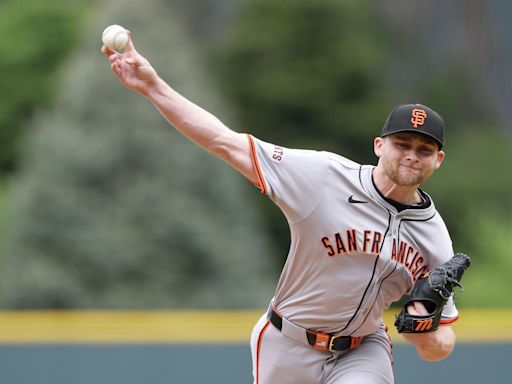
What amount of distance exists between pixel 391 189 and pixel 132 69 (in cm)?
112

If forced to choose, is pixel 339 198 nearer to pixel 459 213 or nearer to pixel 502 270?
pixel 502 270

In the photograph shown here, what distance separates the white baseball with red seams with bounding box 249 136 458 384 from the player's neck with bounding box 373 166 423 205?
0.03m

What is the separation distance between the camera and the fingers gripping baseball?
4.19 meters

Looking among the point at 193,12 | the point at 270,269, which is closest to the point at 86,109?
the point at 270,269

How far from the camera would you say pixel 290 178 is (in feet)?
14.5

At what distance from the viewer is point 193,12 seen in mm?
20688

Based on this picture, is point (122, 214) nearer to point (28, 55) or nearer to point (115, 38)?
point (28, 55)

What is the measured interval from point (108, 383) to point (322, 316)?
3.15m

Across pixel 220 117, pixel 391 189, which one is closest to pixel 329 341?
pixel 391 189

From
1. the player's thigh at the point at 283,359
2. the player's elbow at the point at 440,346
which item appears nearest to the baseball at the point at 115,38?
the player's thigh at the point at 283,359

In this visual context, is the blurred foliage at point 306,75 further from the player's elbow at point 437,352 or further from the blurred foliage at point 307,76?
the player's elbow at point 437,352

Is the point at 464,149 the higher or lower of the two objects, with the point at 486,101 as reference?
lower

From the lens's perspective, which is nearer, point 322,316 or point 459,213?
point 322,316

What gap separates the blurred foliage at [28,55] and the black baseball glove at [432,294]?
13.2m
